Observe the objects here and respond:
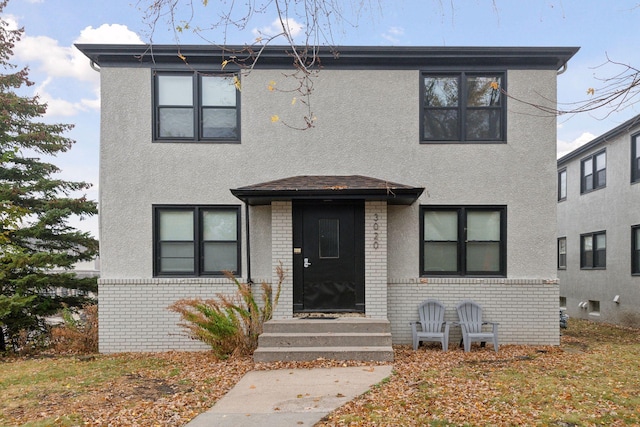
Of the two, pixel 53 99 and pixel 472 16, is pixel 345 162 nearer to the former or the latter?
pixel 472 16

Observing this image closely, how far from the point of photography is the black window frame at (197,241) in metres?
9.09

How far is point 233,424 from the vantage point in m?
4.71

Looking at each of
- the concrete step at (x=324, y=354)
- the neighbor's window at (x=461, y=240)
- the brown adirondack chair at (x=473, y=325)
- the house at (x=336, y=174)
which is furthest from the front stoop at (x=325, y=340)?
the neighbor's window at (x=461, y=240)

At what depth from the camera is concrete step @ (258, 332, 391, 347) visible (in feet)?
24.9

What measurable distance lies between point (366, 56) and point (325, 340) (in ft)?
18.2

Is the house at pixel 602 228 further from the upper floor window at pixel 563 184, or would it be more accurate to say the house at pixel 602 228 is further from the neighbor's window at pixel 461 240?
the neighbor's window at pixel 461 240

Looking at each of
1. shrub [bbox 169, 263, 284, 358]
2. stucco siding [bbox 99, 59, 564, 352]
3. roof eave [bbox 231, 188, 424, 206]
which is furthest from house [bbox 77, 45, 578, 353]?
shrub [bbox 169, 263, 284, 358]

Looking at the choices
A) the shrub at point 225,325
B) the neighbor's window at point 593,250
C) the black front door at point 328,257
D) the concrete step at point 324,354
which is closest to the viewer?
the concrete step at point 324,354

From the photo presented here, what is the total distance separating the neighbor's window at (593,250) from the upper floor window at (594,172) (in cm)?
164

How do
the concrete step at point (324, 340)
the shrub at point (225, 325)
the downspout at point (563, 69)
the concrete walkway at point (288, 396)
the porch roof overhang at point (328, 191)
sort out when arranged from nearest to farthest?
the concrete walkway at point (288, 396) < the concrete step at point (324, 340) < the shrub at point (225, 325) < the porch roof overhang at point (328, 191) < the downspout at point (563, 69)

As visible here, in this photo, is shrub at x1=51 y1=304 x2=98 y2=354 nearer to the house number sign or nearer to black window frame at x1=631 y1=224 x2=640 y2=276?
the house number sign

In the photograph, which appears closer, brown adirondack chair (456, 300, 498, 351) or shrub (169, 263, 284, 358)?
shrub (169, 263, 284, 358)

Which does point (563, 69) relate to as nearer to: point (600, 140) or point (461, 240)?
point (461, 240)

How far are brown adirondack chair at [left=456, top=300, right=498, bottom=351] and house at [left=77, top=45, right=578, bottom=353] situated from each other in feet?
0.68
